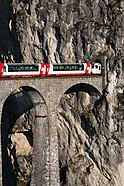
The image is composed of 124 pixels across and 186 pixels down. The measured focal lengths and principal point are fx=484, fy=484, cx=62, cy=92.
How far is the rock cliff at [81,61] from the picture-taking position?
59656 mm

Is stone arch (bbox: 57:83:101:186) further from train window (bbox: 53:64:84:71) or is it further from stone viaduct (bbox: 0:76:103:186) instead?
train window (bbox: 53:64:84:71)

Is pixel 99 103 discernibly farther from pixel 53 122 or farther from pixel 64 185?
pixel 64 185

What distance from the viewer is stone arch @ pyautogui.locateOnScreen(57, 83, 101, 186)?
61.6 metres

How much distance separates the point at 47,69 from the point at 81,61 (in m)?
5.51

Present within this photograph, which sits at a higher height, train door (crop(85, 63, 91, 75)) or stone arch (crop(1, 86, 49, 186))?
train door (crop(85, 63, 91, 75))

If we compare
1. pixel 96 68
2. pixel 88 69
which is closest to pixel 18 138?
pixel 88 69

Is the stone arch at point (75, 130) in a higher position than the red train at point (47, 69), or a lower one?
lower

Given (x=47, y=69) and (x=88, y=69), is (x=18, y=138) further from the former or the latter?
(x=88, y=69)

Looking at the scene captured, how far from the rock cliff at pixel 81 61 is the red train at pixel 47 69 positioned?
168 cm

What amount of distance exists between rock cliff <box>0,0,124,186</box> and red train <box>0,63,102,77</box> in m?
1.68

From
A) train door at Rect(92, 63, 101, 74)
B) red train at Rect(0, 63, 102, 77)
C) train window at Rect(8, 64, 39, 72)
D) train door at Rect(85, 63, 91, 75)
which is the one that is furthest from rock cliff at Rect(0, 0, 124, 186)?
train window at Rect(8, 64, 39, 72)

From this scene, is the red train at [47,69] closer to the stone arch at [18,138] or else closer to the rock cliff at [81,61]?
the rock cliff at [81,61]

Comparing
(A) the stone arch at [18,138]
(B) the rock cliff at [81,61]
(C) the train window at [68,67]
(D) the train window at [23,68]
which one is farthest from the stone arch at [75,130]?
(D) the train window at [23,68]

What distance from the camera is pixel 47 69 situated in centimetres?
5891
